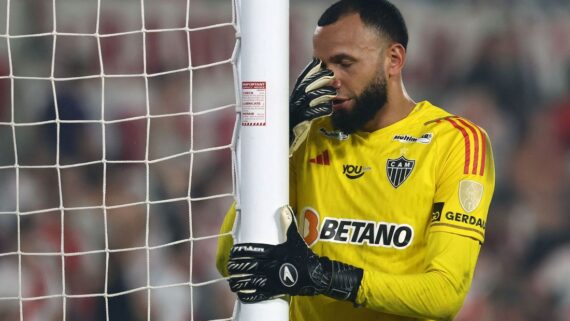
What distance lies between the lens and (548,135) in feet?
16.6

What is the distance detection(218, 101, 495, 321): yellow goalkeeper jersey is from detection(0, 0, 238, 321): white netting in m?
1.82

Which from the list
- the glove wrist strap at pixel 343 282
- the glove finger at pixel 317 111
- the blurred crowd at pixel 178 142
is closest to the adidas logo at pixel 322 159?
the glove finger at pixel 317 111

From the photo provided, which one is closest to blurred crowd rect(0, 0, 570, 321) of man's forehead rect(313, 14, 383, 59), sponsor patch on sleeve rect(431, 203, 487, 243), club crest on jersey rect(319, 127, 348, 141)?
club crest on jersey rect(319, 127, 348, 141)

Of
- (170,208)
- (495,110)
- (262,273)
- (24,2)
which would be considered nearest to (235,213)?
(262,273)

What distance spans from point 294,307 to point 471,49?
9.22ft

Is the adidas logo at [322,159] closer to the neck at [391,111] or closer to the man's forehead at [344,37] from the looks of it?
the neck at [391,111]

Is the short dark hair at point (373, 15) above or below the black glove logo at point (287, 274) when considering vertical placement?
above

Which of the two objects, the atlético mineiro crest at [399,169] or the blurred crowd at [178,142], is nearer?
the atlético mineiro crest at [399,169]

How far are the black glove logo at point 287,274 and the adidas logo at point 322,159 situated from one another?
21.6 inches

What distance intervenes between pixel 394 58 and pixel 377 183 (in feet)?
1.18

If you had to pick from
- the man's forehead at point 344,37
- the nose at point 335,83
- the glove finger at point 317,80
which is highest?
the man's forehead at point 344,37

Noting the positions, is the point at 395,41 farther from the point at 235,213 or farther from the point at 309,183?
the point at 235,213

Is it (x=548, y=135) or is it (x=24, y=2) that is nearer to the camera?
(x=24, y=2)

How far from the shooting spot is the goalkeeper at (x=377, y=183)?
2.34 meters
